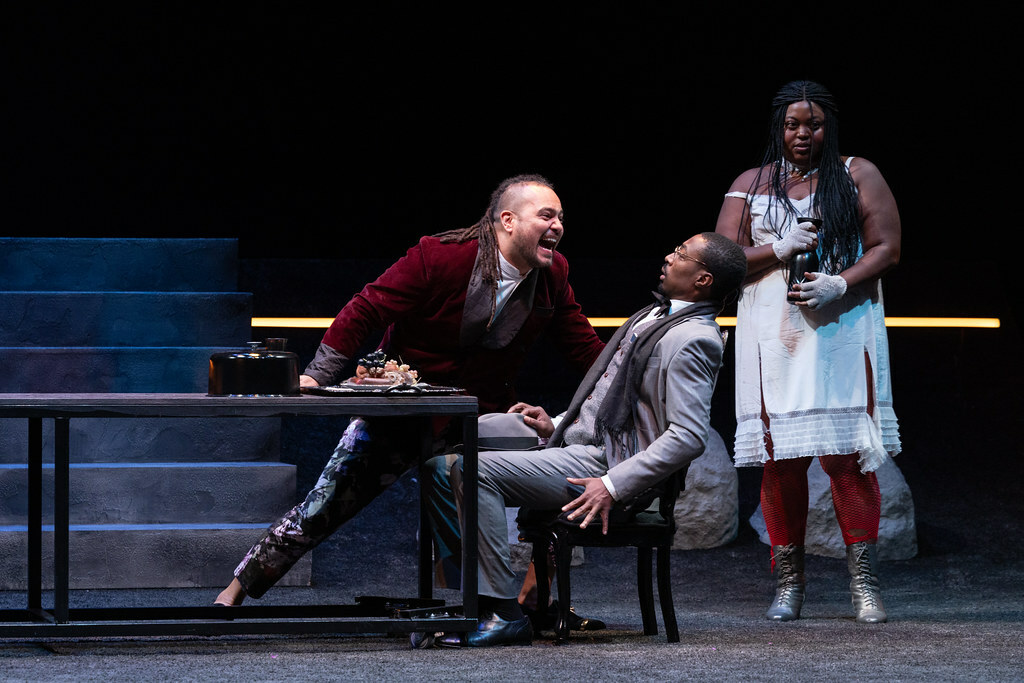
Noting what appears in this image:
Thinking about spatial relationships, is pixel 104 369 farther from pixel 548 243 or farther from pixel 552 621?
pixel 552 621

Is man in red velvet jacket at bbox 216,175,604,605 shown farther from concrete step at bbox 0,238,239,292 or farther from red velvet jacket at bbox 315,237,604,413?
concrete step at bbox 0,238,239,292

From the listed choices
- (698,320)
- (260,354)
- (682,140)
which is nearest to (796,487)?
(698,320)

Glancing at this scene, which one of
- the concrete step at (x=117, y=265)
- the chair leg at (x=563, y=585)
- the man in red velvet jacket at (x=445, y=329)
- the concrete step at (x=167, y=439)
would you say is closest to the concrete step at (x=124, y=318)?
the concrete step at (x=117, y=265)

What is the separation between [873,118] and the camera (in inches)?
279

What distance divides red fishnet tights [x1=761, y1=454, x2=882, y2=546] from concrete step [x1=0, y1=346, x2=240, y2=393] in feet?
7.24

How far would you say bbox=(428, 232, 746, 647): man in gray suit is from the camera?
134 inches

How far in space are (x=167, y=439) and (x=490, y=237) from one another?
174cm

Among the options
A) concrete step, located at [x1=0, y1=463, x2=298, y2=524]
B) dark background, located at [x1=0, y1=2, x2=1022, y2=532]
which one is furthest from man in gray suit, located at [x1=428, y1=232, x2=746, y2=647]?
dark background, located at [x1=0, y1=2, x2=1022, y2=532]

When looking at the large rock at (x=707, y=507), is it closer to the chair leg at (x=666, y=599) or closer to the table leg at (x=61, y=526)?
the chair leg at (x=666, y=599)

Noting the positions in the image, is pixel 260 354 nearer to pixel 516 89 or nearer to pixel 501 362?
pixel 501 362

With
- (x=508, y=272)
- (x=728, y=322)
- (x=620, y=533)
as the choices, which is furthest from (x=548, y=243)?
(x=728, y=322)

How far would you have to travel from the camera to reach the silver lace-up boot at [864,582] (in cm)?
404

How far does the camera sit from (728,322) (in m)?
7.18

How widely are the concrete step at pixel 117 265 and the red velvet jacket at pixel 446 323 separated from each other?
188 cm
